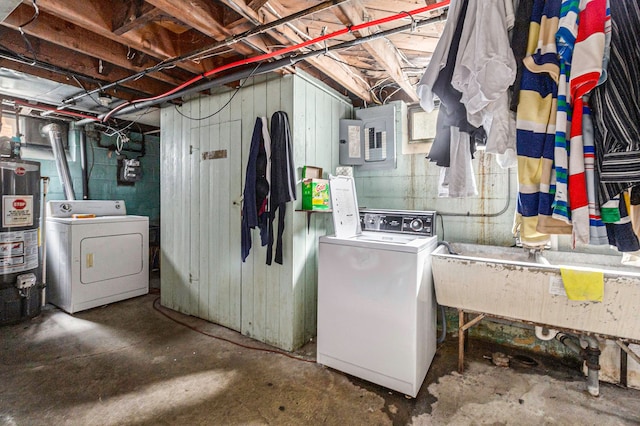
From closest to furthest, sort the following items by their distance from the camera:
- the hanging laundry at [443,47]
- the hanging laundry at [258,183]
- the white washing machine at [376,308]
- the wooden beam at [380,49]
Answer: the hanging laundry at [443,47] < the wooden beam at [380,49] < the white washing machine at [376,308] < the hanging laundry at [258,183]

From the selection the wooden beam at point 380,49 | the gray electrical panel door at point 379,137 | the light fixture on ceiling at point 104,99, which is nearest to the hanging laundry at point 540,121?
the wooden beam at point 380,49

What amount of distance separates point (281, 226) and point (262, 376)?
109cm

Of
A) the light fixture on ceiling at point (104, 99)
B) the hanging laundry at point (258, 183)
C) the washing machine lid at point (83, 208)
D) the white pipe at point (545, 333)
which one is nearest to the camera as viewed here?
the white pipe at point (545, 333)

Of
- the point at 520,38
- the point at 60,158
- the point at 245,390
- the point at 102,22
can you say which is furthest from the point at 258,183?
the point at 60,158

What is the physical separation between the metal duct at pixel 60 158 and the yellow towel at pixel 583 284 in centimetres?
502

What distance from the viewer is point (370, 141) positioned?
2961 mm

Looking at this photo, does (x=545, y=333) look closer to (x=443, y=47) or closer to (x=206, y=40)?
(x=443, y=47)

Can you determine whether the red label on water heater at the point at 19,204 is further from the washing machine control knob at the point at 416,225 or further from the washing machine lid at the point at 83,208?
the washing machine control knob at the point at 416,225

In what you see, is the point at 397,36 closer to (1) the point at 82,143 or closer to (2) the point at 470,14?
(2) the point at 470,14

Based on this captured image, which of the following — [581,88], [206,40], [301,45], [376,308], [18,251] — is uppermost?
[206,40]

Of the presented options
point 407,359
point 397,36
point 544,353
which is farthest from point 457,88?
point 544,353

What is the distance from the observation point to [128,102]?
3.16 meters

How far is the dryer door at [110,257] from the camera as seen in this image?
3.20m

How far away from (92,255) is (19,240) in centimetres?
60
